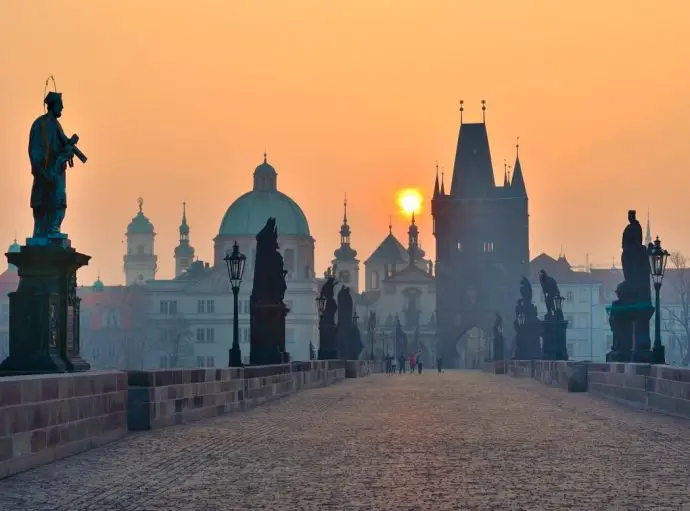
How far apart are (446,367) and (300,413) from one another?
12447 cm

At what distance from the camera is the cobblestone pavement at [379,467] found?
12.2 metres

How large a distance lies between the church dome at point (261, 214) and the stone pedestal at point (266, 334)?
13541cm

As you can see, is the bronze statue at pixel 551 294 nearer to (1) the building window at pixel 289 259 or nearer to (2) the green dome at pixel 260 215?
(2) the green dome at pixel 260 215

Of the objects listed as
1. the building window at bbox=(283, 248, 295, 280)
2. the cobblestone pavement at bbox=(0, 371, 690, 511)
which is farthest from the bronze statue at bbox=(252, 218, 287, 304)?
the building window at bbox=(283, 248, 295, 280)

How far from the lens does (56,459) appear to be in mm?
15812

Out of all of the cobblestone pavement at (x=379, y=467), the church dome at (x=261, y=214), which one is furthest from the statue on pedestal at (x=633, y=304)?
the church dome at (x=261, y=214)

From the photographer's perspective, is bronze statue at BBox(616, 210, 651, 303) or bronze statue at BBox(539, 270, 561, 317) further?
bronze statue at BBox(539, 270, 561, 317)

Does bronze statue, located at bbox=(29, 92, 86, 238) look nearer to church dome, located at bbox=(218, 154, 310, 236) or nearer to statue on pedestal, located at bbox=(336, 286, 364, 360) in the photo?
statue on pedestal, located at bbox=(336, 286, 364, 360)

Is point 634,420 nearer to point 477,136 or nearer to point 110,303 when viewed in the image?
point 477,136

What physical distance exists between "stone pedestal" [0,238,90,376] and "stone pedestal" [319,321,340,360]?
134ft

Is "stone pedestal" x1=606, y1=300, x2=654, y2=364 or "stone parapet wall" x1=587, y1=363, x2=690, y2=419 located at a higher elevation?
"stone pedestal" x1=606, y1=300, x2=654, y2=364

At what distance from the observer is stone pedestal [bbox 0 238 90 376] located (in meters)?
20.5

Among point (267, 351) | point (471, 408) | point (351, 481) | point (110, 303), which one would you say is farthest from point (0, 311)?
point (351, 481)

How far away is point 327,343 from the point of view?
62.4 metres
